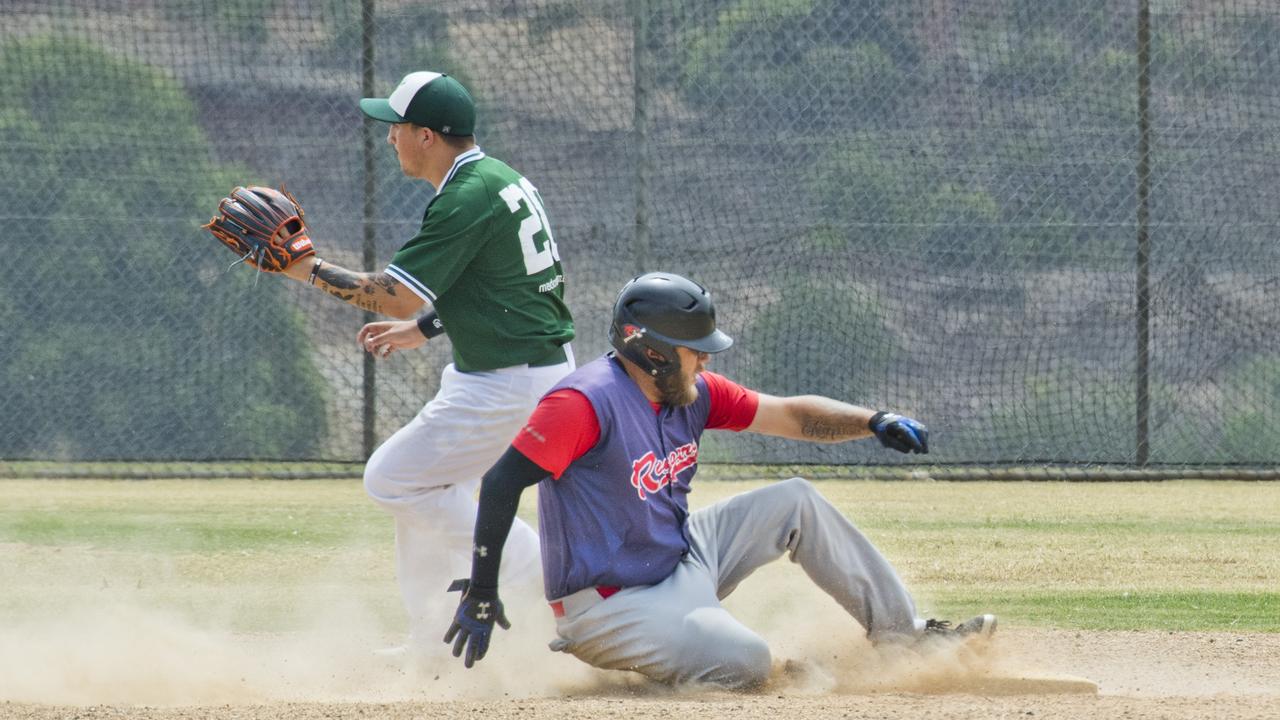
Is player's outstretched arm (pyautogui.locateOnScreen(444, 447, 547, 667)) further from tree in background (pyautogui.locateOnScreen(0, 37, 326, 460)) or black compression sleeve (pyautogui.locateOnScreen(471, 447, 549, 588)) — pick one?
tree in background (pyautogui.locateOnScreen(0, 37, 326, 460))

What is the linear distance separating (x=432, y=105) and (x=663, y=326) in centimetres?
132

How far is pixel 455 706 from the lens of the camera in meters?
4.47

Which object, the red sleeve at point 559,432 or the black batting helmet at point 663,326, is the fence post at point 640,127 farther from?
the red sleeve at point 559,432

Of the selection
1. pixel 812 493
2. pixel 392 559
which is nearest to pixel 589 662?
pixel 812 493

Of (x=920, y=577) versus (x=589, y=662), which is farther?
(x=920, y=577)

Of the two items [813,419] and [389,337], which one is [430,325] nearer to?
[389,337]

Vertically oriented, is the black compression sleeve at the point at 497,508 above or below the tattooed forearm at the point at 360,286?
below

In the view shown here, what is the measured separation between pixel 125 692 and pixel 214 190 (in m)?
7.74

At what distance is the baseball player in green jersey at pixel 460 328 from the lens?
5.36m

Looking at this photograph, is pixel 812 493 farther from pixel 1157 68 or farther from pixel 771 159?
pixel 1157 68

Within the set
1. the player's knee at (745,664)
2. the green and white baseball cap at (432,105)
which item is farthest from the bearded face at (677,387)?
the green and white baseball cap at (432,105)

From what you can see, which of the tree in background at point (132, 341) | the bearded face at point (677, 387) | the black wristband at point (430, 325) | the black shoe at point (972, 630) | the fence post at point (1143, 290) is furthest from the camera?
the tree in background at point (132, 341)

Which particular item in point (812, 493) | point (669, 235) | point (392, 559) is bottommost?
point (392, 559)

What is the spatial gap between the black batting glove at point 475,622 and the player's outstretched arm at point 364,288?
1107 millimetres
